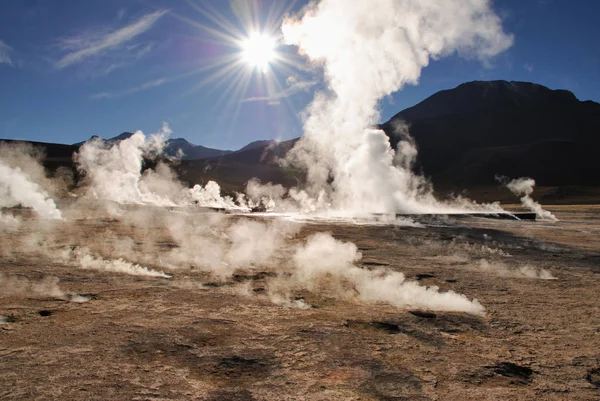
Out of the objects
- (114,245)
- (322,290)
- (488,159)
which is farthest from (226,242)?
(488,159)

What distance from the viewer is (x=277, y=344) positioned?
438cm

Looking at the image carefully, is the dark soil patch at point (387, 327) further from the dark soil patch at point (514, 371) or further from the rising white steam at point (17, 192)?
the rising white steam at point (17, 192)

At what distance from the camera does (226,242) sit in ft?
46.1

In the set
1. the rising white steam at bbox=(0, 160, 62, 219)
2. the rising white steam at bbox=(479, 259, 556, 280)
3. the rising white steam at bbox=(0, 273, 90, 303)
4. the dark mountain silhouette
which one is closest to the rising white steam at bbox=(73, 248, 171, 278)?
the rising white steam at bbox=(0, 273, 90, 303)

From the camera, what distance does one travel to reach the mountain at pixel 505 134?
103 m

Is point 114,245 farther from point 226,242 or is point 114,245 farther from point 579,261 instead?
point 579,261

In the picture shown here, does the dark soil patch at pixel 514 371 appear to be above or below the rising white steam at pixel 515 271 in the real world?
below

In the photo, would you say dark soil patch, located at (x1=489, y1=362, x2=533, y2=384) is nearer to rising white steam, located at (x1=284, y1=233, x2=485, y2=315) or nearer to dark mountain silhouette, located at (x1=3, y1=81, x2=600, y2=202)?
rising white steam, located at (x1=284, y1=233, x2=485, y2=315)

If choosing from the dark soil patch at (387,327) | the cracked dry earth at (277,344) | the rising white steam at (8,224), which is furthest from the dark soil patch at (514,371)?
the rising white steam at (8,224)

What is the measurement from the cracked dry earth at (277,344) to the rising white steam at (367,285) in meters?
0.38

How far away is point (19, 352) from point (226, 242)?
1019cm

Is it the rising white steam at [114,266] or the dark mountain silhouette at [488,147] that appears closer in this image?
the rising white steam at [114,266]

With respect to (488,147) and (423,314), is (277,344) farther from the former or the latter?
(488,147)

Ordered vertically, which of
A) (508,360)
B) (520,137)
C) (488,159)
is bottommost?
(508,360)
